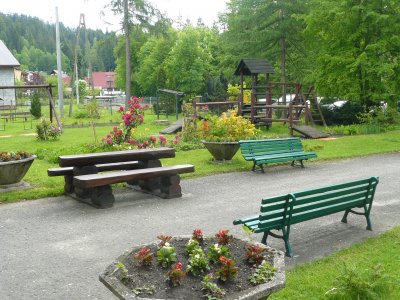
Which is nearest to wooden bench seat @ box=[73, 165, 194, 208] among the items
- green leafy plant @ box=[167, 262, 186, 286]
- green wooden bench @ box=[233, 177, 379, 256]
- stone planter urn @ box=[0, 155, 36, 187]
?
stone planter urn @ box=[0, 155, 36, 187]

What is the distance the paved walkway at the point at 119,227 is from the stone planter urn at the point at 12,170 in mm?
897

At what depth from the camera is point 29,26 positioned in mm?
143750

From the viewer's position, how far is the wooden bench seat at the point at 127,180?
8.33 m

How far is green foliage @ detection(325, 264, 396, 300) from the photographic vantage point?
4570 mm

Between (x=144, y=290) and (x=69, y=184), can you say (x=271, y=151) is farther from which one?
(x=144, y=290)

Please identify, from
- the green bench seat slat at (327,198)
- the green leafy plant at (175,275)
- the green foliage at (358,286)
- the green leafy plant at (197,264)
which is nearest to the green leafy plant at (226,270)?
the green leafy plant at (197,264)

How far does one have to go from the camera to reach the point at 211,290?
12.1ft

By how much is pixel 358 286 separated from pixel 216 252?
1447mm

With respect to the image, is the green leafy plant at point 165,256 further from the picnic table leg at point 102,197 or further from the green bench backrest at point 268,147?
the green bench backrest at point 268,147

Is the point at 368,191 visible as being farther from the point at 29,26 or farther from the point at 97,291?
the point at 29,26

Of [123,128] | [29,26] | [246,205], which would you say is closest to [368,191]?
[246,205]

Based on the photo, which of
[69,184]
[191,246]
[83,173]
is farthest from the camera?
[69,184]

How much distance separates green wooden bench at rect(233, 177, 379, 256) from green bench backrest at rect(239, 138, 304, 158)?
4861 mm

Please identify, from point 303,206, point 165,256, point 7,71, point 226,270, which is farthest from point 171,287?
point 7,71
